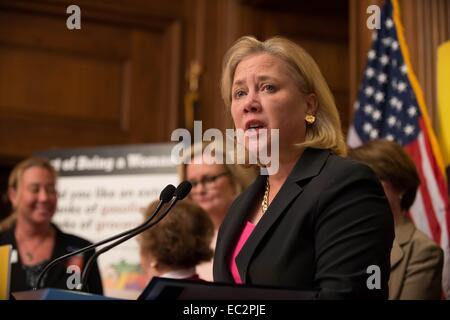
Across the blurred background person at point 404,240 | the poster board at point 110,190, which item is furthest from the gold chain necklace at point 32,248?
Result: the blurred background person at point 404,240

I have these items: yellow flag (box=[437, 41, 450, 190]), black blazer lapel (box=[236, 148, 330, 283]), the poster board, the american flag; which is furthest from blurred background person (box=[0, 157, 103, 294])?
black blazer lapel (box=[236, 148, 330, 283])

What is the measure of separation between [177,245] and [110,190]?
2.13 meters

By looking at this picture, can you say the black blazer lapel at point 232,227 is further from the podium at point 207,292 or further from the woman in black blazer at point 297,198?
the podium at point 207,292

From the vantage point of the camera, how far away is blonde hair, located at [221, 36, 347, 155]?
191 cm

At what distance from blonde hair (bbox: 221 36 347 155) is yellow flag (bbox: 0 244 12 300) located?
0.85 m

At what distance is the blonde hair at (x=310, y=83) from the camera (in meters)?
1.91

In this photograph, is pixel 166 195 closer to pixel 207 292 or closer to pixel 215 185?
pixel 207 292

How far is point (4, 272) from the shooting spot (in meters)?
A: 2.04

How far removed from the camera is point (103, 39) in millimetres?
5508

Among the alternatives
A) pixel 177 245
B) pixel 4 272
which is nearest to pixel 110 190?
pixel 177 245

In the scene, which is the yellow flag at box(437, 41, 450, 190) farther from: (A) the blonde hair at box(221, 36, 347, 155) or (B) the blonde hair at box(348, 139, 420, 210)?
(A) the blonde hair at box(221, 36, 347, 155)

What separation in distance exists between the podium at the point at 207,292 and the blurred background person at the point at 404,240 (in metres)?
1.45
